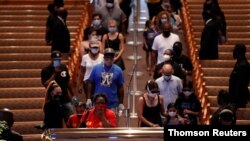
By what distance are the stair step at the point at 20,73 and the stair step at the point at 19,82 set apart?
27 centimetres

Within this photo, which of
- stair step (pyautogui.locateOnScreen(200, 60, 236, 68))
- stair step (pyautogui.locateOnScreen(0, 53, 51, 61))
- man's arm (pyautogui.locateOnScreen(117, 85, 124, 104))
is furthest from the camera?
stair step (pyautogui.locateOnScreen(0, 53, 51, 61))

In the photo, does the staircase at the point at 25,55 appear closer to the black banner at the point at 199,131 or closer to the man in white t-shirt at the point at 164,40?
the man in white t-shirt at the point at 164,40

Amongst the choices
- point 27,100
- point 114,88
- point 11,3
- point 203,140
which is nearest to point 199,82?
point 114,88

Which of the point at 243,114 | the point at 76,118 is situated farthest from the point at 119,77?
the point at 243,114

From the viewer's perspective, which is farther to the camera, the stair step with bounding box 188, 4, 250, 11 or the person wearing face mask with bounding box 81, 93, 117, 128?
the stair step with bounding box 188, 4, 250, 11

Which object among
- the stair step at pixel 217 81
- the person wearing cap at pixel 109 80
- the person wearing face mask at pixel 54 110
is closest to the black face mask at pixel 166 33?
the stair step at pixel 217 81

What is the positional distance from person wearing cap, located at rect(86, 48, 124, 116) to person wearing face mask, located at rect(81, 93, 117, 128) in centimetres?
159

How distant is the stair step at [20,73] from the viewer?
14266 mm

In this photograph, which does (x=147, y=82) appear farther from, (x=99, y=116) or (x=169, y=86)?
(x=99, y=116)

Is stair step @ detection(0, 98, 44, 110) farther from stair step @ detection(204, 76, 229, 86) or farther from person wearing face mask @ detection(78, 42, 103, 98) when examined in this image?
stair step @ detection(204, 76, 229, 86)

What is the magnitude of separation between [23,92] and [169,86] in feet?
10.7

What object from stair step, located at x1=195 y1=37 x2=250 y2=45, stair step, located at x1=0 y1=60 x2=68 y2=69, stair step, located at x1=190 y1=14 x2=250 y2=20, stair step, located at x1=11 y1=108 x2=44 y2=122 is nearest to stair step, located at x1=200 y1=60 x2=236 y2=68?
stair step, located at x1=195 y1=37 x2=250 y2=45

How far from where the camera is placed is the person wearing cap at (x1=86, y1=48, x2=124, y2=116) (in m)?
11.6

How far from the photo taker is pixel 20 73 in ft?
47.0
